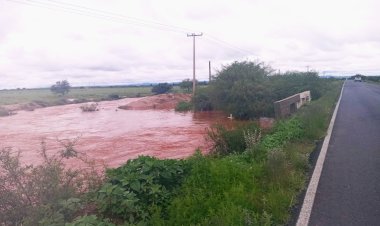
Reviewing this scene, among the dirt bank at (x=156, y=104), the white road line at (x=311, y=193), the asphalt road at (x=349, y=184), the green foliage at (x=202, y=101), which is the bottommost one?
the dirt bank at (x=156, y=104)

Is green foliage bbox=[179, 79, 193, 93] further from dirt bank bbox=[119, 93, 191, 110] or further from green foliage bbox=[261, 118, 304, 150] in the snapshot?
green foliage bbox=[261, 118, 304, 150]

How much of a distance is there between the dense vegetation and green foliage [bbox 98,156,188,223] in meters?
23.5

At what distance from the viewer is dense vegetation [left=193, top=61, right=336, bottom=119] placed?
98.7 feet

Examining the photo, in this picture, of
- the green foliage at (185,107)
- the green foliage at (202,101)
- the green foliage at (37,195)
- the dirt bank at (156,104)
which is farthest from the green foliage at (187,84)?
the green foliage at (37,195)

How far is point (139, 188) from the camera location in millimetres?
5965

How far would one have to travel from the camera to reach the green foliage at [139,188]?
557 cm

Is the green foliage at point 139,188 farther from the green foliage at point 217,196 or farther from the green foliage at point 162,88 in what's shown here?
the green foliage at point 162,88

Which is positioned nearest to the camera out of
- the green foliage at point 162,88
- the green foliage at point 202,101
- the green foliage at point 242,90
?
the green foliage at point 242,90

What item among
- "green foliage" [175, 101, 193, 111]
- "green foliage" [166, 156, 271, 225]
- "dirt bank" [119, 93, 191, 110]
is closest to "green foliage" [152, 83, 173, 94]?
"dirt bank" [119, 93, 191, 110]

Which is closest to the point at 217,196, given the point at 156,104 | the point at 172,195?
the point at 172,195

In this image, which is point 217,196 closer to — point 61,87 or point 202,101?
point 202,101

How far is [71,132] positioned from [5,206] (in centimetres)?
2286

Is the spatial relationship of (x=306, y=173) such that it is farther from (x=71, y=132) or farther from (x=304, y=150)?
(x=71, y=132)

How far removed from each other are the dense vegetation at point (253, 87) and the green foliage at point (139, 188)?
77.0 ft
